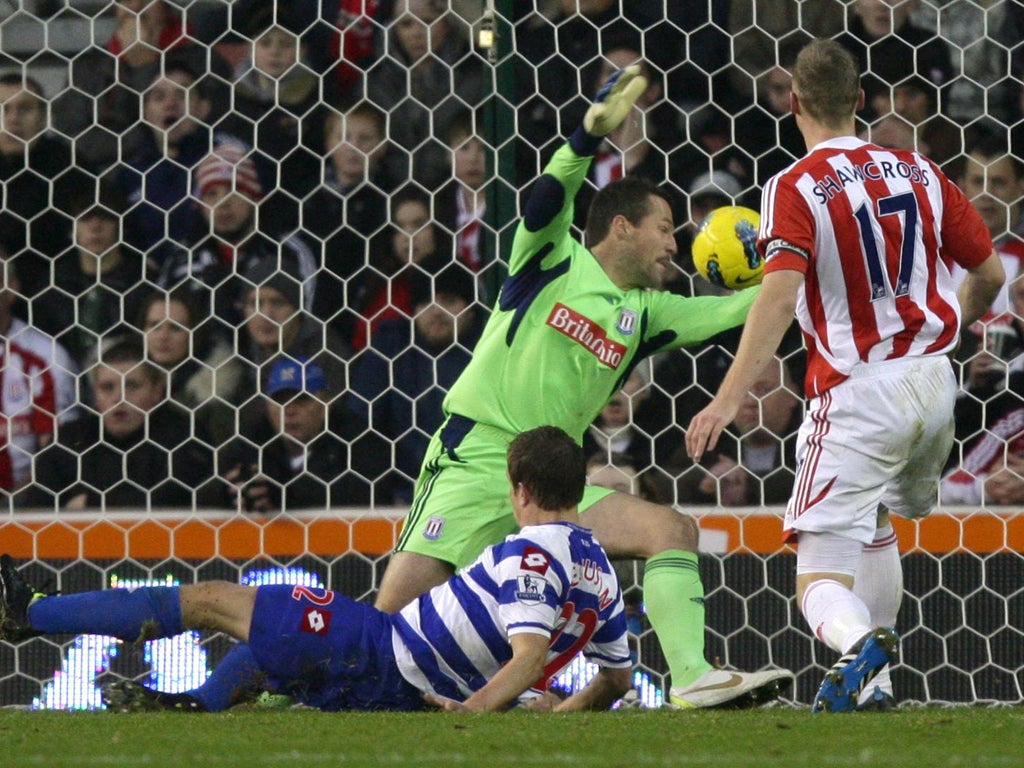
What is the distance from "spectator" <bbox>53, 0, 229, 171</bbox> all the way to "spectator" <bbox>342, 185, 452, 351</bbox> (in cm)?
80

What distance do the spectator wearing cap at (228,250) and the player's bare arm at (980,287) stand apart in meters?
2.61

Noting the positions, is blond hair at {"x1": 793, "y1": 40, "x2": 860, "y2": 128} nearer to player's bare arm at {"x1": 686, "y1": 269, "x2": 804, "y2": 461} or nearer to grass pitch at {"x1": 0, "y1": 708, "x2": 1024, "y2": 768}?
player's bare arm at {"x1": 686, "y1": 269, "x2": 804, "y2": 461}

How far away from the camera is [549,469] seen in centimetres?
406

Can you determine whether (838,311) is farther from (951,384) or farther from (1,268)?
(1,268)

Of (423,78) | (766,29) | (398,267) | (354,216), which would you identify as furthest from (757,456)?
(423,78)

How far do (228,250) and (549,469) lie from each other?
2412 millimetres

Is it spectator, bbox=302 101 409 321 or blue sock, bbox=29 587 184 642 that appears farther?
spectator, bbox=302 101 409 321

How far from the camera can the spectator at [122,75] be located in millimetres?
6223

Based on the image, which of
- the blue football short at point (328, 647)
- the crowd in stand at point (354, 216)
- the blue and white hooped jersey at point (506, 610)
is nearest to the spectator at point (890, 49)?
the crowd in stand at point (354, 216)

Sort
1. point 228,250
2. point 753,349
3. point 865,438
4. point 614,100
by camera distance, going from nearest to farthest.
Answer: point 753,349 < point 865,438 < point 614,100 < point 228,250

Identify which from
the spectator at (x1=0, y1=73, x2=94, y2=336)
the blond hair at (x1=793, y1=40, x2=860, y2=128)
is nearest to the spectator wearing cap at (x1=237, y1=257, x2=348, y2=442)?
the spectator at (x1=0, y1=73, x2=94, y2=336)

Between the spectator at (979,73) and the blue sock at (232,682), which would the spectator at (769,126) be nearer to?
the spectator at (979,73)

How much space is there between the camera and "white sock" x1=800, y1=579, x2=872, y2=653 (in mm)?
3695

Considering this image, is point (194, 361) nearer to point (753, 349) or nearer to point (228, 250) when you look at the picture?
point (228, 250)
